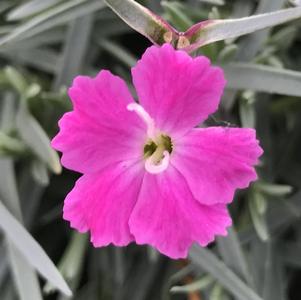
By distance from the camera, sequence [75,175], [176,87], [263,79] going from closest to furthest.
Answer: [176,87], [263,79], [75,175]

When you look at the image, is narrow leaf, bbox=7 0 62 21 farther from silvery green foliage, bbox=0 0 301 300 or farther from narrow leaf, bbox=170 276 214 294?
narrow leaf, bbox=170 276 214 294

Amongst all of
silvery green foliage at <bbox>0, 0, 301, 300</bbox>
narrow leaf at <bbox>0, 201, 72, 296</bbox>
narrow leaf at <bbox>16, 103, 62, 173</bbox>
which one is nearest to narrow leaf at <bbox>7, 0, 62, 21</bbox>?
silvery green foliage at <bbox>0, 0, 301, 300</bbox>

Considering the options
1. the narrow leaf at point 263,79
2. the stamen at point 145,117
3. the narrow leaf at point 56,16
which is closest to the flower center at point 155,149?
the stamen at point 145,117

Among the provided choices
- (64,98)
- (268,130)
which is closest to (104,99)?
(64,98)

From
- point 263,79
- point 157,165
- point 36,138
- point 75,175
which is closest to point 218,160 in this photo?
point 157,165

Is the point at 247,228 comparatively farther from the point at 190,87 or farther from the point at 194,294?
the point at 190,87

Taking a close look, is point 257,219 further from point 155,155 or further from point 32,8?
point 32,8
